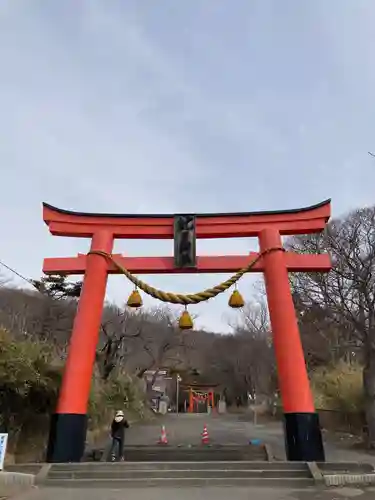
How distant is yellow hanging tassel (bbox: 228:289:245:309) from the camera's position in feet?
36.1

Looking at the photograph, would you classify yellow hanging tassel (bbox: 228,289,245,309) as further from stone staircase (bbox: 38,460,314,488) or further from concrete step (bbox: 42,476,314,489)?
concrete step (bbox: 42,476,314,489)

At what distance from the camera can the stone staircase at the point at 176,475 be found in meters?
7.61

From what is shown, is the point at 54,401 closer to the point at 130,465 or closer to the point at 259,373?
the point at 130,465

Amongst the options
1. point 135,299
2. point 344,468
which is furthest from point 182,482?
point 135,299

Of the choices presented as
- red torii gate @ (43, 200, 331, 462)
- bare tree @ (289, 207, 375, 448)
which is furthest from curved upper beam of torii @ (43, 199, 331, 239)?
bare tree @ (289, 207, 375, 448)

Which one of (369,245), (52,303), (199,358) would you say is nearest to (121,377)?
(52,303)

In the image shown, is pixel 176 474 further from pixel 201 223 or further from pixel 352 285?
pixel 352 285

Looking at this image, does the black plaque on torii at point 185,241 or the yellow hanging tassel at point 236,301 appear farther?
the yellow hanging tassel at point 236,301

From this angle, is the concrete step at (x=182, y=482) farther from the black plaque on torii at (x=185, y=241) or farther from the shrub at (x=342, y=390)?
the shrub at (x=342, y=390)

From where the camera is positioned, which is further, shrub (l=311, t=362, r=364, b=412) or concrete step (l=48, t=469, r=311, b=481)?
shrub (l=311, t=362, r=364, b=412)

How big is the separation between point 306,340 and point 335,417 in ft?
30.8

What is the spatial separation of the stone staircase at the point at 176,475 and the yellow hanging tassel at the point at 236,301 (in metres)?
3.76

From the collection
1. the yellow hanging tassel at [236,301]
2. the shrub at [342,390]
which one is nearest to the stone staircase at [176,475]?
the yellow hanging tassel at [236,301]

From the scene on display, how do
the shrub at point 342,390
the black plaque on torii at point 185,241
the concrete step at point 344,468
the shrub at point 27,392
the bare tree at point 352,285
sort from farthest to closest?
1. the shrub at point 342,390
2. the bare tree at point 352,285
3. the black plaque on torii at point 185,241
4. the shrub at point 27,392
5. the concrete step at point 344,468
